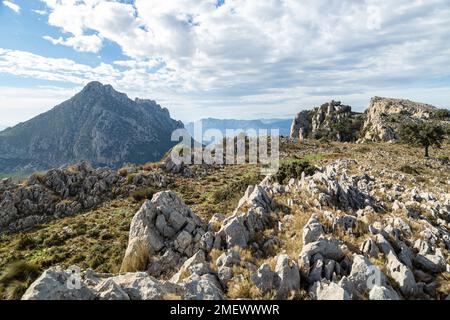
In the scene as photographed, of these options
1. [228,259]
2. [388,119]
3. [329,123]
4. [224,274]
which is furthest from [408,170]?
[329,123]

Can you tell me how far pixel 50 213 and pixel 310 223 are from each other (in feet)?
109

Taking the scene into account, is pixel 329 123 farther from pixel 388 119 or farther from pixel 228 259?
pixel 228 259

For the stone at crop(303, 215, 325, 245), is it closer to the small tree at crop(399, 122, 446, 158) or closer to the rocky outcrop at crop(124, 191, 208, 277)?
the rocky outcrop at crop(124, 191, 208, 277)

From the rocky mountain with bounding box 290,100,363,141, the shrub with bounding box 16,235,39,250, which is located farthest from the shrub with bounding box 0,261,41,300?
the rocky mountain with bounding box 290,100,363,141

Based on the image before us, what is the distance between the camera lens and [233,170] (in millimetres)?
53750

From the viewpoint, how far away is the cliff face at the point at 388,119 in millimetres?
98500

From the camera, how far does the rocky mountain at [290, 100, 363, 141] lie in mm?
132000

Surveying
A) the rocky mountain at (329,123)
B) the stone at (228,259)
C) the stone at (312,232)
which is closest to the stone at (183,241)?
the stone at (228,259)

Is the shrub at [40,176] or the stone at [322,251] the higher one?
the stone at [322,251]

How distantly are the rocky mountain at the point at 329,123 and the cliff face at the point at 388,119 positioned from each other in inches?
333

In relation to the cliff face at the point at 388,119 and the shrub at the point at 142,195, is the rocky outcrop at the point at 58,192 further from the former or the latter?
the cliff face at the point at 388,119

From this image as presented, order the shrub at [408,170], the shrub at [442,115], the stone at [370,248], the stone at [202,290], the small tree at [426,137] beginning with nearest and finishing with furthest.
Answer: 1. the stone at [202,290]
2. the stone at [370,248]
3. the shrub at [408,170]
4. the small tree at [426,137]
5. the shrub at [442,115]

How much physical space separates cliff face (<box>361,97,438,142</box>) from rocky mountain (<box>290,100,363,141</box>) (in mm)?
8465
